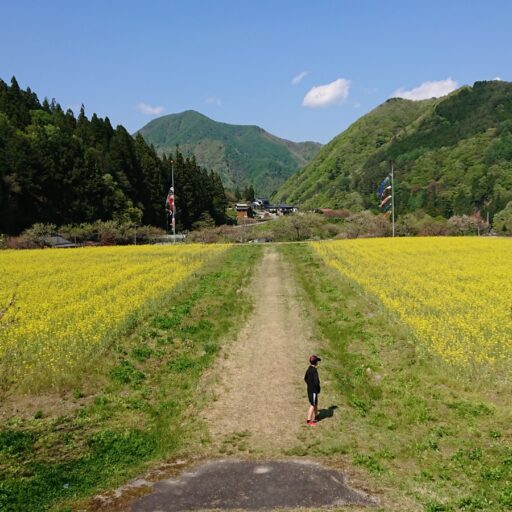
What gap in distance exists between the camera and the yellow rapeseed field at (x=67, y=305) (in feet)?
45.3

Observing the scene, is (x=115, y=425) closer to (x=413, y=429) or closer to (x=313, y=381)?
(x=313, y=381)

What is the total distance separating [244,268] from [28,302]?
1632cm

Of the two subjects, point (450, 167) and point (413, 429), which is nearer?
point (413, 429)

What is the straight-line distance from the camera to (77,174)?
7088cm

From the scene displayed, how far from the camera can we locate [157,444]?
1001cm

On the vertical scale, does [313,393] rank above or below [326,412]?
above

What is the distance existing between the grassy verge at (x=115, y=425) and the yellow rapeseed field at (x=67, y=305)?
1.07 m

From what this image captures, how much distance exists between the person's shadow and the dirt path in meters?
0.37

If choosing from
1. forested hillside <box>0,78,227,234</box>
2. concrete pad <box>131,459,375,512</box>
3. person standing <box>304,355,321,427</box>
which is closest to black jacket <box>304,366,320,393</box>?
person standing <box>304,355,321,427</box>

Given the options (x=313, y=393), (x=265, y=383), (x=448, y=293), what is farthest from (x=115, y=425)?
(x=448, y=293)

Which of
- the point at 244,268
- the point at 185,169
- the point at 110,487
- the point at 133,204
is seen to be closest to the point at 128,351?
the point at 110,487

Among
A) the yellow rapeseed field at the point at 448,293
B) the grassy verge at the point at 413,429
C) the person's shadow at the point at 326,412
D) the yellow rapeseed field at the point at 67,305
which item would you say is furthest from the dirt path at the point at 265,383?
the yellow rapeseed field at the point at 67,305

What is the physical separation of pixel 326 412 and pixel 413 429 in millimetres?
1882

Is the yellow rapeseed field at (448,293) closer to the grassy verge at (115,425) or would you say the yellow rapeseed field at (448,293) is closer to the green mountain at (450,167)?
the grassy verge at (115,425)
